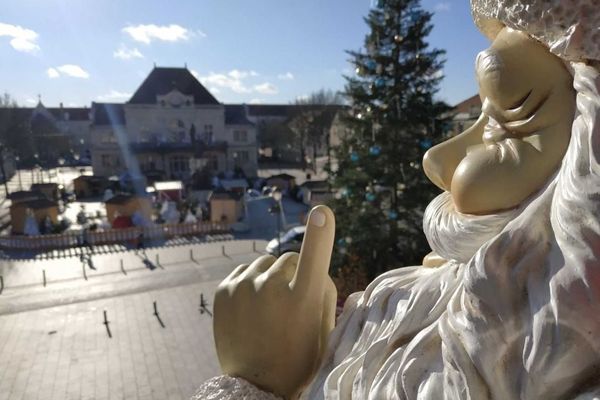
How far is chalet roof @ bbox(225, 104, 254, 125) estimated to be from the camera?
40156mm

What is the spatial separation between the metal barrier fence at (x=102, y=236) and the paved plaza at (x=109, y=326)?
1.77 meters

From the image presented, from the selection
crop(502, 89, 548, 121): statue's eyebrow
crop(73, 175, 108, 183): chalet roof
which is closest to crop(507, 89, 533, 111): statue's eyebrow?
crop(502, 89, 548, 121): statue's eyebrow

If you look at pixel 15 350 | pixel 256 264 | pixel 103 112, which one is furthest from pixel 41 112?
pixel 256 264

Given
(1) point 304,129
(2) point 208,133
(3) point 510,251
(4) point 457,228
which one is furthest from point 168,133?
A: (3) point 510,251

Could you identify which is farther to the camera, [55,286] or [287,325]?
[55,286]

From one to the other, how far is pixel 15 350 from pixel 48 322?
1.31 metres

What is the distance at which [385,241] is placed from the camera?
9367mm

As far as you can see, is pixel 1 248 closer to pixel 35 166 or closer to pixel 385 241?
pixel 385 241

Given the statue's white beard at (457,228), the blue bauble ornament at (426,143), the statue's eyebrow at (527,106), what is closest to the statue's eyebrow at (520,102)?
the statue's eyebrow at (527,106)

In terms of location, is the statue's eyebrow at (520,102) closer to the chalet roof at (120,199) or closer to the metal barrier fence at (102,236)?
the metal barrier fence at (102,236)

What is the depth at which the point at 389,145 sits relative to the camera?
30.6 feet

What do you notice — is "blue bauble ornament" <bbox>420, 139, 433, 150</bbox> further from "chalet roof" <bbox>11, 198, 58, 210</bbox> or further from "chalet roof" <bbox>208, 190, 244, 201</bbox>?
"chalet roof" <bbox>11, 198, 58, 210</bbox>

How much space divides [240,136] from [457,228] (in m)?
39.0

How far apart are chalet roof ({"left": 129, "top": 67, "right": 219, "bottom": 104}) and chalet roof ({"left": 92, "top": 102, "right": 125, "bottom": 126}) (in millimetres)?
1985
